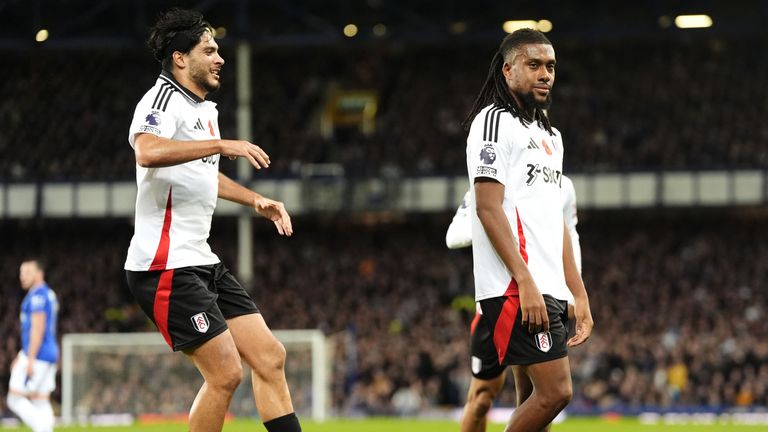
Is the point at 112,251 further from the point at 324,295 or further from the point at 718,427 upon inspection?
the point at 718,427

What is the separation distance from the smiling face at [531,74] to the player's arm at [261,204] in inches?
49.7

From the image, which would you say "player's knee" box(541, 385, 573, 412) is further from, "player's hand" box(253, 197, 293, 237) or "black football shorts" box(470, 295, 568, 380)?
"player's hand" box(253, 197, 293, 237)

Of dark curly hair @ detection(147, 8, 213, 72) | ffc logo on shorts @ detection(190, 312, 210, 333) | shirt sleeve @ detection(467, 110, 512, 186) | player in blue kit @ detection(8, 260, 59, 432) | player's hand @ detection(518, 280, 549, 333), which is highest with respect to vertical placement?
dark curly hair @ detection(147, 8, 213, 72)

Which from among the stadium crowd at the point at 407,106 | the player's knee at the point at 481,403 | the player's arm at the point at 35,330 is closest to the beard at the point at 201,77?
the player's knee at the point at 481,403

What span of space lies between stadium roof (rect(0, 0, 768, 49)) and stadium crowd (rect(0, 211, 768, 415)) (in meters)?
5.45

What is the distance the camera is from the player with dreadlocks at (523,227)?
588cm

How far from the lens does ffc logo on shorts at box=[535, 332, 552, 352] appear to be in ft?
19.3

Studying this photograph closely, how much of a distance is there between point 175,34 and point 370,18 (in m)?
29.8

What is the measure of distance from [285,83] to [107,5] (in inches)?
260

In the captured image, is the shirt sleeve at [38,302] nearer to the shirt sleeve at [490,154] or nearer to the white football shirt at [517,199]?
the white football shirt at [517,199]

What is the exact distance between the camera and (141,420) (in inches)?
842

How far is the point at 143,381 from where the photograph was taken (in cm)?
2183

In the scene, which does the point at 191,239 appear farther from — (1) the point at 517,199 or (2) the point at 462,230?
(2) the point at 462,230

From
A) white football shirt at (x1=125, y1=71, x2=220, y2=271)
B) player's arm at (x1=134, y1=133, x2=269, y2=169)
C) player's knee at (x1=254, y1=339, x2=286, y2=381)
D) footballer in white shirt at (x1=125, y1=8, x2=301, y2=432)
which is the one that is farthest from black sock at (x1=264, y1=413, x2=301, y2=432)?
player's arm at (x1=134, y1=133, x2=269, y2=169)
